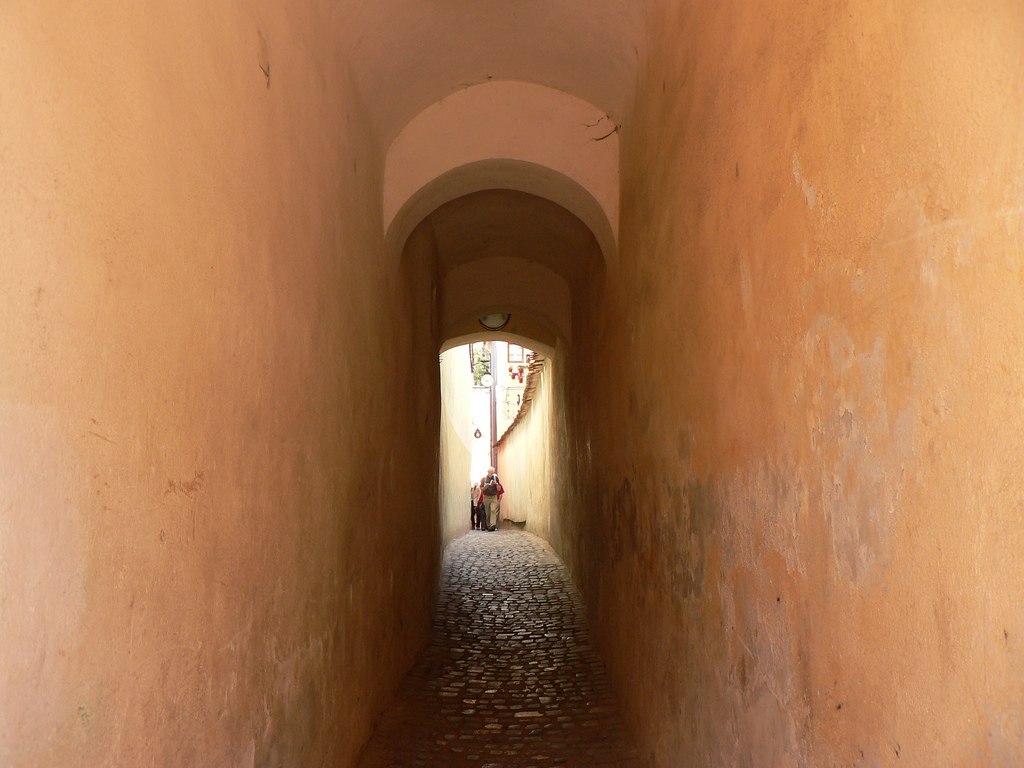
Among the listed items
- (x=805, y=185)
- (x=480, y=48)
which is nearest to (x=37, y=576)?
(x=805, y=185)

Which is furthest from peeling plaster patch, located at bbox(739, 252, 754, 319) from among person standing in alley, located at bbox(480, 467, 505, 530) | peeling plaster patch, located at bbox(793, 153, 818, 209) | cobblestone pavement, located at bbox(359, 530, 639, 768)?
person standing in alley, located at bbox(480, 467, 505, 530)

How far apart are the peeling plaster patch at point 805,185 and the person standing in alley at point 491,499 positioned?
18.3m

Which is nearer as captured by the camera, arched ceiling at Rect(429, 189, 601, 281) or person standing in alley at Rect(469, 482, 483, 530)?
arched ceiling at Rect(429, 189, 601, 281)

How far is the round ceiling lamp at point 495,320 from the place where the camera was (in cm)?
1164

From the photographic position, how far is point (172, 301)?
213 cm

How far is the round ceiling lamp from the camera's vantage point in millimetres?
11641

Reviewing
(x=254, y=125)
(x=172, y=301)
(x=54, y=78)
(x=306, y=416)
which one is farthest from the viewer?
(x=306, y=416)

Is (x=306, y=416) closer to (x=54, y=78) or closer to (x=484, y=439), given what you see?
(x=54, y=78)

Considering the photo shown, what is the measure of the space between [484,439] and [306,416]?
29.8 meters

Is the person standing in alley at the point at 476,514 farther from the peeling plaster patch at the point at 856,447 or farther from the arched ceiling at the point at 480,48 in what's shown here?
the peeling plaster patch at the point at 856,447

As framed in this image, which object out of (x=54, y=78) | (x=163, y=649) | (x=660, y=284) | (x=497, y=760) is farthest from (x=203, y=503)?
(x=497, y=760)

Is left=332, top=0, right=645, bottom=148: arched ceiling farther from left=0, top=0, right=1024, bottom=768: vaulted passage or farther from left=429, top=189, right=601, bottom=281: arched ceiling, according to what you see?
left=429, top=189, right=601, bottom=281: arched ceiling

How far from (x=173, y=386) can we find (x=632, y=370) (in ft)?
11.3

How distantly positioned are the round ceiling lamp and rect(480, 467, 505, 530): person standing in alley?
873cm
